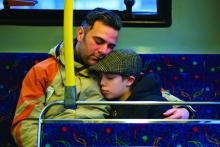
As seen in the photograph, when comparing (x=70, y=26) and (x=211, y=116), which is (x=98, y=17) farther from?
(x=211, y=116)

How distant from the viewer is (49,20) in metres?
2.11

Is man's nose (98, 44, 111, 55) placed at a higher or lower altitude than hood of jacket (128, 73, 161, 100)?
higher

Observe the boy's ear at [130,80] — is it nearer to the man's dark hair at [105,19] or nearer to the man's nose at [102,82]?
the man's nose at [102,82]

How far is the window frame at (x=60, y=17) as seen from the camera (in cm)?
210

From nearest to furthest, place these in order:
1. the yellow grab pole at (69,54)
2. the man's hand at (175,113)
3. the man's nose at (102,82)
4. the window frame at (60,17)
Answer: the yellow grab pole at (69,54) → the man's hand at (175,113) → the man's nose at (102,82) → the window frame at (60,17)

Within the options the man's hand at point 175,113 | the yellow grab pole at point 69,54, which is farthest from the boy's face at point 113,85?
the yellow grab pole at point 69,54

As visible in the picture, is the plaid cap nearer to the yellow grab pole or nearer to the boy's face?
the boy's face

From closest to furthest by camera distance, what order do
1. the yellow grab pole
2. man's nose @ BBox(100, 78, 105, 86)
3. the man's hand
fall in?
1. the yellow grab pole
2. the man's hand
3. man's nose @ BBox(100, 78, 105, 86)

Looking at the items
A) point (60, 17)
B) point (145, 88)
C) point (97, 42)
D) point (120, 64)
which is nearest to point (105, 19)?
point (97, 42)

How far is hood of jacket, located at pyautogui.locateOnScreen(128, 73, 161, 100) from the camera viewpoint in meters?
1.52

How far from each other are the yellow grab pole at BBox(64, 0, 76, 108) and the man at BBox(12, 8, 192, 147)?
1.10 feet

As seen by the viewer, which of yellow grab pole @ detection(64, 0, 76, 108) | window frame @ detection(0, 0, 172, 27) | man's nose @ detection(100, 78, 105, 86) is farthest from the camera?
window frame @ detection(0, 0, 172, 27)

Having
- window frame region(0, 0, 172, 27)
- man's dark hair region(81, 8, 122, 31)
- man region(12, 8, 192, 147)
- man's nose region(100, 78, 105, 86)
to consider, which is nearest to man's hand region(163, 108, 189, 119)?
man region(12, 8, 192, 147)

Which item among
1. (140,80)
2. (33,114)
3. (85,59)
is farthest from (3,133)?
(140,80)
